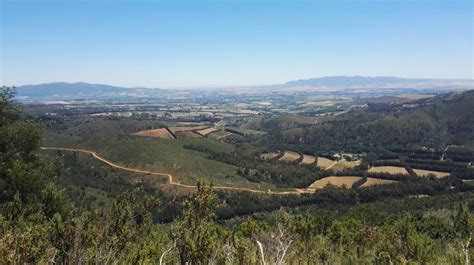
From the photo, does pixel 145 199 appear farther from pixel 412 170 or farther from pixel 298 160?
pixel 298 160

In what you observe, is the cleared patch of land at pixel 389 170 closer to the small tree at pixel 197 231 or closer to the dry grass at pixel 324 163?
the dry grass at pixel 324 163

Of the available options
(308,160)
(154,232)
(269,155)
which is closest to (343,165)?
(308,160)

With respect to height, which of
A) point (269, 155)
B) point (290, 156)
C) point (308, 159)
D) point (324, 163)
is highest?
point (269, 155)

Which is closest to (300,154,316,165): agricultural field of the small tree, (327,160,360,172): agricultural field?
(327,160,360,172): agricultural field

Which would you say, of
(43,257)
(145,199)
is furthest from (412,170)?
(43,257)

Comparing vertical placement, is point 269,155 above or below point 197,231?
below

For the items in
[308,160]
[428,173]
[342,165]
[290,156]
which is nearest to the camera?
[428,173]

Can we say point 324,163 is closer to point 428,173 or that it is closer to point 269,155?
point 269,155
